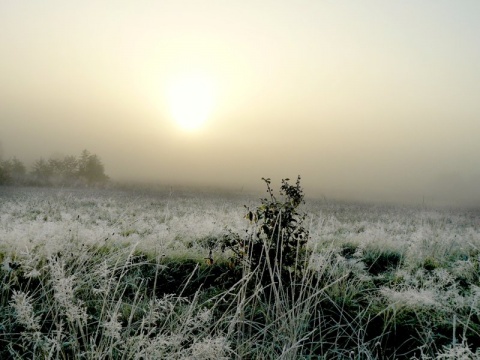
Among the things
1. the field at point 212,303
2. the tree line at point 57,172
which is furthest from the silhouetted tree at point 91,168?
the field at point 212,303

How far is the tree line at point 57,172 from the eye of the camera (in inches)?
1654

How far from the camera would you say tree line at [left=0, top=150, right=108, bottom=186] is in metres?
42.0

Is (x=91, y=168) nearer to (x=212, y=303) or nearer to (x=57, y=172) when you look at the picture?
(x=57, y=172)

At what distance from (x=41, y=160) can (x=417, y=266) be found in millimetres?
50647

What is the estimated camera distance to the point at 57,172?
165 ft

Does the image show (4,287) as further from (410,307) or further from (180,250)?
(410,307)

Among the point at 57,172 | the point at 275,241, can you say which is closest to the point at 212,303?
the point at 275,241

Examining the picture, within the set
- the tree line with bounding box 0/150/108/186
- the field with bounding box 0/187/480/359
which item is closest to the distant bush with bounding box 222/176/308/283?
the field with bounding box 0/187/480/359

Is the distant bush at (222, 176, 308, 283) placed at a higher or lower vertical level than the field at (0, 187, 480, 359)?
higher

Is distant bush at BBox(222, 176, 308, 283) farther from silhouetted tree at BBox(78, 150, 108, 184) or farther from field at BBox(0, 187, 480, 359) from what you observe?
silhouetted tree at BBox(78, 150, 108, 184)

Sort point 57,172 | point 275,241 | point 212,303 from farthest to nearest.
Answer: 1. point 57,172
2. point 275,241
3. point 212,303

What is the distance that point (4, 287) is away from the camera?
14.3ft

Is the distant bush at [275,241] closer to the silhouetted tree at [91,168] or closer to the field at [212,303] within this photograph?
the field at [212,303]

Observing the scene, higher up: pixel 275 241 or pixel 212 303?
pixel 275 241
